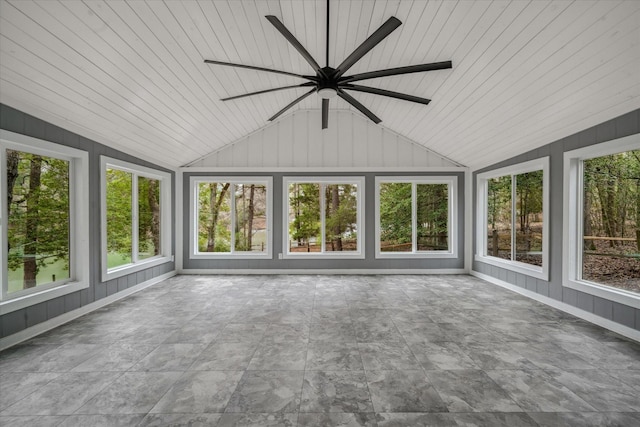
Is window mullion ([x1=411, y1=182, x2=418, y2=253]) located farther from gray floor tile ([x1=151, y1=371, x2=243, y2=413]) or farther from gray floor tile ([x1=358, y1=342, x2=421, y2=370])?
gray floor tile ([x1=151, y1=371, x2=243, y2=413])

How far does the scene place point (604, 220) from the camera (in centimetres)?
345

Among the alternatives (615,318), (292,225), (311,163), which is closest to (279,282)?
(292,225)

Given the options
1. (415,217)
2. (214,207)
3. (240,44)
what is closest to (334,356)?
(240,44)

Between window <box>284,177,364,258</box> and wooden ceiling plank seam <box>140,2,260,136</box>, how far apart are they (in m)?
2.98

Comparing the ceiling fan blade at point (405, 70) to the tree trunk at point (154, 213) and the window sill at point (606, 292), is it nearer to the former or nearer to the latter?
the window sill at point (606, 292)

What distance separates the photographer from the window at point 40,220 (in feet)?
9.36

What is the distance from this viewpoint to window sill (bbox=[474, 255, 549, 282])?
13.5ft

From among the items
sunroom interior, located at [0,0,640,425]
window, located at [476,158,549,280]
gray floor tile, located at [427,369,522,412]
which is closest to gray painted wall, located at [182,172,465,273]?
sunroom interior, located at [0,0,640,425]

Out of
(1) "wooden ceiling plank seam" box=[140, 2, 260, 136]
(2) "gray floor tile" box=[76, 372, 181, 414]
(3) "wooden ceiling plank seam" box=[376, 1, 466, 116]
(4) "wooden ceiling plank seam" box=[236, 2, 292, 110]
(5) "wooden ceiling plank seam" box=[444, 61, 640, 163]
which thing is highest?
(4) "wooden ceiling plank seam" box=[236, 2, 292, 110]

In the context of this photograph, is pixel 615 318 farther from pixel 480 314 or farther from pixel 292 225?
pixel 292 225

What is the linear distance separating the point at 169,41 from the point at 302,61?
170 cm

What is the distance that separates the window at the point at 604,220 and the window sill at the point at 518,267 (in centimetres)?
42

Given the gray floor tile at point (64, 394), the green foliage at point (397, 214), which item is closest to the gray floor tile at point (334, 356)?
the gray floor tile at point (64, 394)

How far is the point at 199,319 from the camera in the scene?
3471 mm
